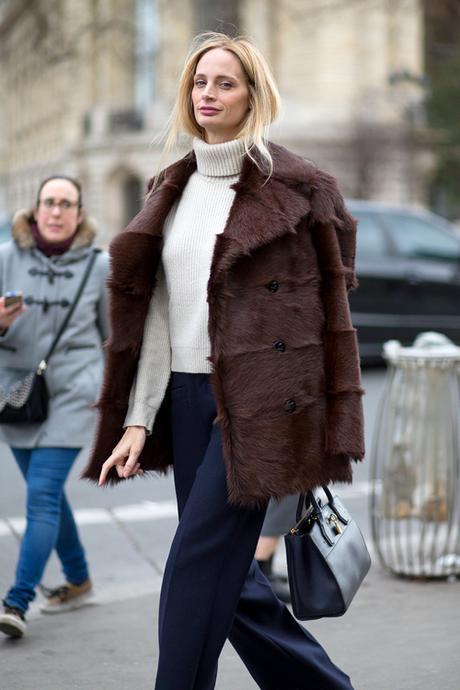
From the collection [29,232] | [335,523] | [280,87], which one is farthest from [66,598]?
[280,87]

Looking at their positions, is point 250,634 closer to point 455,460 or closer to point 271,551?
point 271,551

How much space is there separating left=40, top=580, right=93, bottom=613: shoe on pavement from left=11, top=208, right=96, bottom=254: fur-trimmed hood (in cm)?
138

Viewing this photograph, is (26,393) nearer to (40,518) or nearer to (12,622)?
(40,518)

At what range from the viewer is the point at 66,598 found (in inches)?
202

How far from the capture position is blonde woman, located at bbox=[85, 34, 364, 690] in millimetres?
3213

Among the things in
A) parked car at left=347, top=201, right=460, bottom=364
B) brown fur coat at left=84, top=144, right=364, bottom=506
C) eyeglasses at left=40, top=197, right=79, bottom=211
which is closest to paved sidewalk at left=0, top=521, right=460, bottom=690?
brown fur coat at left=84, top=144, right=364, bottom=506

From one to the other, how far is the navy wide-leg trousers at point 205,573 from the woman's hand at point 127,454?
9 centimetres

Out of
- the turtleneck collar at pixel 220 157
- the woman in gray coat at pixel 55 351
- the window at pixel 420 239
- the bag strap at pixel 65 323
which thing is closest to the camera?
the turtleneck collar at pixel 220 157

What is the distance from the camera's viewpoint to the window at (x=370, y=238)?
12.9 meters

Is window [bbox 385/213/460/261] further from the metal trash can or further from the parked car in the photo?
the metal trash can

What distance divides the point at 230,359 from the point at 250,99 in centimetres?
71

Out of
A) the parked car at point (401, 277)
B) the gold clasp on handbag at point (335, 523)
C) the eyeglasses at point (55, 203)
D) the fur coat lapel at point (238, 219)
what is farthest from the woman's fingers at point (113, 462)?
the parked car at point (401, 277)

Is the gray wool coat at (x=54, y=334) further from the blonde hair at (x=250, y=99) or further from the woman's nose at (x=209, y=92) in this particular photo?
the woman's nose at (x=209, y=92)

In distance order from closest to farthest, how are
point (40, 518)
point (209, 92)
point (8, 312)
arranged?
point (209, 92), point (8, 312), point (40, 518)
